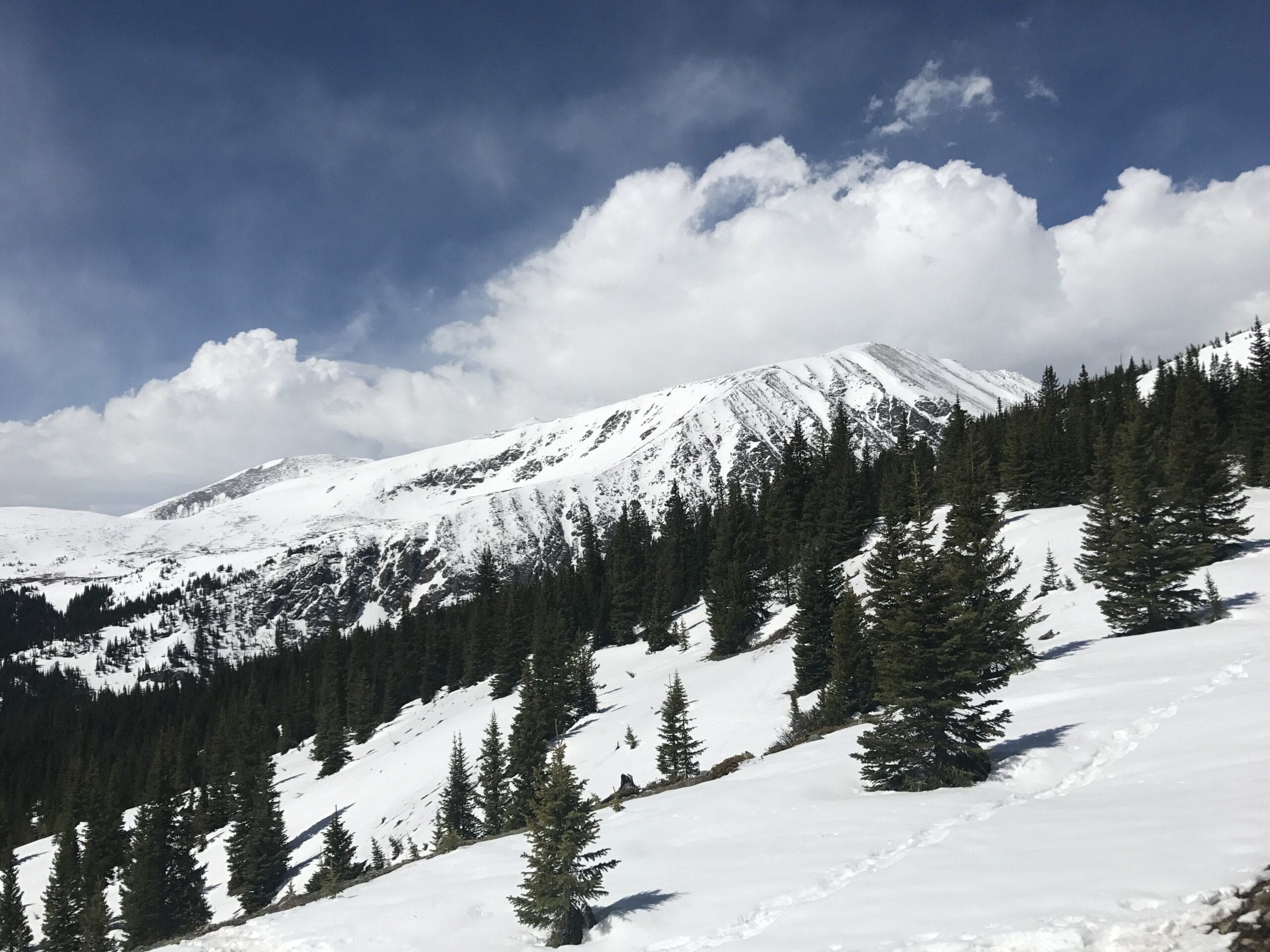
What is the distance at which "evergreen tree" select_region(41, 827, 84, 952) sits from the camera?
43.6 meters

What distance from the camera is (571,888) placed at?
39.4 feet

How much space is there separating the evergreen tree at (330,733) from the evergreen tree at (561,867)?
64.8 metres

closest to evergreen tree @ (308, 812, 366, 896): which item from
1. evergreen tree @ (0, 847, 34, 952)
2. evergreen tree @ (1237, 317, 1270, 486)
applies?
evergreen tree @ (0, 847, 34, 952)

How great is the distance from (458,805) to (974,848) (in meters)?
34.1

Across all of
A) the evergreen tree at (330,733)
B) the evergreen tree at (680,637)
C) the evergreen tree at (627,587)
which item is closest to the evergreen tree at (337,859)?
the evergreen tree at (330,733)

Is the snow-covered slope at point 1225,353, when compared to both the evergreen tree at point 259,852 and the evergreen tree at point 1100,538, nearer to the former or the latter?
the evergreen tree at point 1100,538

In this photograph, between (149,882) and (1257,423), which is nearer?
(149,882)

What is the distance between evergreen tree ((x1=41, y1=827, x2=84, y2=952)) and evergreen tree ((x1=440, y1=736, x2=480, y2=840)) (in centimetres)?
2498

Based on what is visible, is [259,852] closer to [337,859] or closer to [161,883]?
[161,883]

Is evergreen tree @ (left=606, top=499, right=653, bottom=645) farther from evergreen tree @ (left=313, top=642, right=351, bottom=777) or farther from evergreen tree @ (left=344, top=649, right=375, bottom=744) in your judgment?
evergreen tree @ (left=313, top=642, right=351, bottom=777)

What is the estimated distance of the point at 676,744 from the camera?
32969 millimetres

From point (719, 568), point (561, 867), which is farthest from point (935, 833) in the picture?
point (719, 568)

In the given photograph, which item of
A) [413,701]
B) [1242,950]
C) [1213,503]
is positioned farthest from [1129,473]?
[413,701]

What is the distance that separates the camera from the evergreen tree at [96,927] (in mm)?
36375
